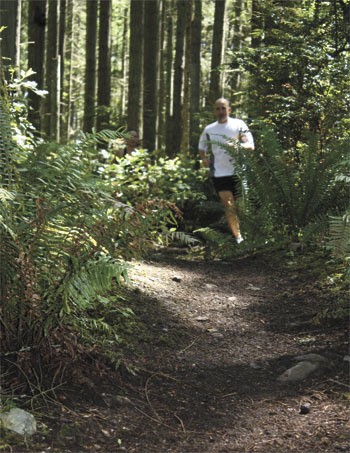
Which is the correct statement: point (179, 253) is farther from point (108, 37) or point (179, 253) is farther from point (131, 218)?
point (108, 37)

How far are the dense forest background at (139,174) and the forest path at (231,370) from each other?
38cm

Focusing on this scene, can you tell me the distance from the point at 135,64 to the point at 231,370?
8494mm

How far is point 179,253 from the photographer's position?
819cm

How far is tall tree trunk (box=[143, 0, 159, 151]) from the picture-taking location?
13039 millimetres

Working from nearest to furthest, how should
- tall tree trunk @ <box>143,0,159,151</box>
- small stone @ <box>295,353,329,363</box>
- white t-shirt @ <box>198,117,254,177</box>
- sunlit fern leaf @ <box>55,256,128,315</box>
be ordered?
sunlit fern leaf @ <box>55,256,128,315</box> → small stone @ <box>295,353,329,363</box> → white t-shirt @ <box>198,117,254,177</box> → tall tree trunk @ <box>143,0,159,151</box>

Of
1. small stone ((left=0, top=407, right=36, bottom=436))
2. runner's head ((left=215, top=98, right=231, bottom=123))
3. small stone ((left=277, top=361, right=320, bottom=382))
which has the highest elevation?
runner's head ((left=215, top=98, right=231, bottom=123))

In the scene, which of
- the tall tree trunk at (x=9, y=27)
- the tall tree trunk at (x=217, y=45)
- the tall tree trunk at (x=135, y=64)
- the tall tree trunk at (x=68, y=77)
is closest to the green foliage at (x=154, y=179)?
the tall tree trunk at (x=135, y=64)

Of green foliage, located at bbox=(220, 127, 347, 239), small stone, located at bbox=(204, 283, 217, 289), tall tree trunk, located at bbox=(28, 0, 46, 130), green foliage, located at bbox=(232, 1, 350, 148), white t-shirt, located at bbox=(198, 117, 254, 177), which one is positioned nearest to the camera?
small stone, located at bbox=(204, 283, 217, 289)

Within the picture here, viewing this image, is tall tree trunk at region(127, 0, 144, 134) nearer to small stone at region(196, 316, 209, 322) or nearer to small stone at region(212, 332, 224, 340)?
small stone at region(196, 316, 209, 322)

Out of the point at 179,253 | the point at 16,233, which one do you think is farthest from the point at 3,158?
the point at 179,253

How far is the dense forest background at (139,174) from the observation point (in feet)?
10.0

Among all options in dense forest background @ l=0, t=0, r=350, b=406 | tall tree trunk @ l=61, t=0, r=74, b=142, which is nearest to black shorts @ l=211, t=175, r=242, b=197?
dense forest background @ l=0, t=0, r=350, b=406

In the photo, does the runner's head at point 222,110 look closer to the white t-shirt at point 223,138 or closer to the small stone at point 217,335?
the white t-shirt at point 223,138

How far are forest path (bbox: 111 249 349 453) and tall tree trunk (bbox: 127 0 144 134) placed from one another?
592cm
